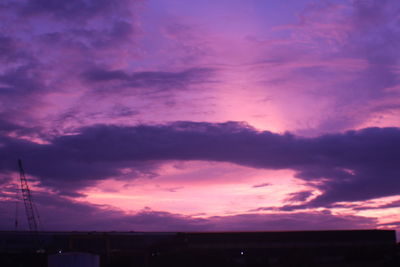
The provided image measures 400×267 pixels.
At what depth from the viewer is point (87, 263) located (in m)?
41.8

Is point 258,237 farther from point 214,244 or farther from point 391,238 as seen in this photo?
point 391,238

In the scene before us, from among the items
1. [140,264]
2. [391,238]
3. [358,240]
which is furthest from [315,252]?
[140,264]

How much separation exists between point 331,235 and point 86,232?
48.5 meters

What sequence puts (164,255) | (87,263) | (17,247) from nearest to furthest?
1. (87,263)
2. (164,255)
3. (17,247)

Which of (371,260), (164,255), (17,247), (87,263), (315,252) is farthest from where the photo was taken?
(17,247)

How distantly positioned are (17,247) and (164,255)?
36.5m

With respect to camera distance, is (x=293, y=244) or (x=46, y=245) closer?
(x=293, y=244)

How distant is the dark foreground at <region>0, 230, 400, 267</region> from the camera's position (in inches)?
2734

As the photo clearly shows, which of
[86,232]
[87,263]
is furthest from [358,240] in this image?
[87,263]

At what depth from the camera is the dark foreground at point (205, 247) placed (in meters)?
69.4

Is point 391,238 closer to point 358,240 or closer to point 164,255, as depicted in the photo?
point 358,240

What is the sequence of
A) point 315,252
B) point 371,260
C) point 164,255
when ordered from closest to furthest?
point 371,260 → point 164,255 → point 315,252

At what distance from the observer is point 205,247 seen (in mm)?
85062

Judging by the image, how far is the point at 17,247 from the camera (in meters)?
97.1
